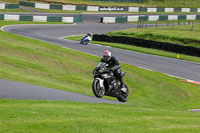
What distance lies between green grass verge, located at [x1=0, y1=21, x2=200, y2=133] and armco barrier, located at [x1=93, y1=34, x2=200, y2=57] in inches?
428

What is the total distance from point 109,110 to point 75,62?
13088 mm

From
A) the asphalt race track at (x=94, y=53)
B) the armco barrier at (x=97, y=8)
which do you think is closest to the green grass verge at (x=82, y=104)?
the asphalt race track at (x=94, y=53)

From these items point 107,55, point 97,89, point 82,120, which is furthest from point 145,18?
point 82,120

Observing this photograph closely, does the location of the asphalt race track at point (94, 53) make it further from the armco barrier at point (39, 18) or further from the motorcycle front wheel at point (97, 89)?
the armco barrier at point (39, 18)

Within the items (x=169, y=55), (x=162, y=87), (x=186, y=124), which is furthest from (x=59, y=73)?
(x=169, y=55)

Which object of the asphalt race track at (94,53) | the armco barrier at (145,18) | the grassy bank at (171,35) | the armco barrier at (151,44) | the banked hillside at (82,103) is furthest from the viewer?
the armco barrier at (145,18)

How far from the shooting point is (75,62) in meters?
23.8

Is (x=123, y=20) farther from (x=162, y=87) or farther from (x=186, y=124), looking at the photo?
(x=186, y=124)

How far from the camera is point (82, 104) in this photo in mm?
11578

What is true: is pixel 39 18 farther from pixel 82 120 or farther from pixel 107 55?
pixel 82 120

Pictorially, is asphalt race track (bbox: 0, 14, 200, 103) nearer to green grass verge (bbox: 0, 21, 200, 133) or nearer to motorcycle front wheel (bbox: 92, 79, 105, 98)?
motorcycle front wheel (bbox: 92, 79, 105, 98)

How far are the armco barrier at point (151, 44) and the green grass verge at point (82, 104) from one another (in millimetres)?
10867

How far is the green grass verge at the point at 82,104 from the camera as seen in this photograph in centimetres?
838

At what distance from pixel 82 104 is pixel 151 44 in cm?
2674
